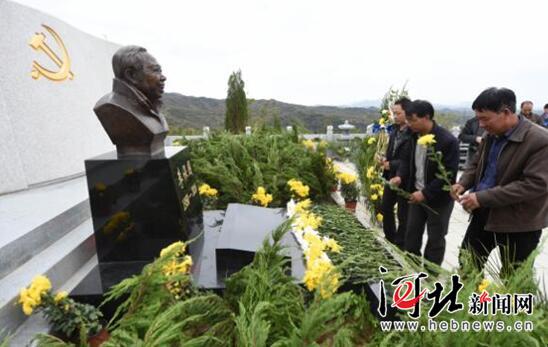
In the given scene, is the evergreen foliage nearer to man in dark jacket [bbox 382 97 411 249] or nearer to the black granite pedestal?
man in dark jacket [bbox 382 97 411 249]

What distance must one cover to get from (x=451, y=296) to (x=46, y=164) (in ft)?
15.5

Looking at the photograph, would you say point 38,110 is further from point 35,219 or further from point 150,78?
point 150,78

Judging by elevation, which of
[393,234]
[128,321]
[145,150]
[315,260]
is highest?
[145,150]

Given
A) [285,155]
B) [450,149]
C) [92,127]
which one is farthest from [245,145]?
[450,149]

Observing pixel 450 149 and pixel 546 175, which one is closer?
pixel 546 175

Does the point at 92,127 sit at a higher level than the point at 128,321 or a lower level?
higher

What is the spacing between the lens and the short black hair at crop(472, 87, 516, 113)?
1.96m

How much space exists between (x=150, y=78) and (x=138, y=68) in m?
0.11

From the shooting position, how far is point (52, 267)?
84.8 inches

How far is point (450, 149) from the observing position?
2676 millimetres

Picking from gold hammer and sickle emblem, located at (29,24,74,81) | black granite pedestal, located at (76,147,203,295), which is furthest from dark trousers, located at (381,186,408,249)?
gold hammer and sickle emblem, located at (29,24,74,81)

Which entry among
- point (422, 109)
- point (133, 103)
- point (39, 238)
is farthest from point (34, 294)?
point (422, 109)

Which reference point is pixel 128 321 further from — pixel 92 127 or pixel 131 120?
pixel 92 127

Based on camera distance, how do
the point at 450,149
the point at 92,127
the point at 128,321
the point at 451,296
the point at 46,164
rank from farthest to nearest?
the point at 92,127
the point at 46,164
the point at 450,149
the point at 451,296
the point at 128,321
